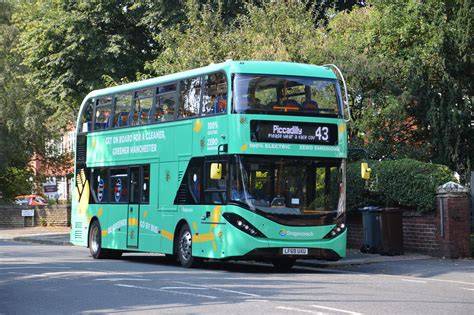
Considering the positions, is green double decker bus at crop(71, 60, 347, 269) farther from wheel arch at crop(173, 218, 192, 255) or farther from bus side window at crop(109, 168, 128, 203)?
bus side window at crop(109, 168, 128, 203)

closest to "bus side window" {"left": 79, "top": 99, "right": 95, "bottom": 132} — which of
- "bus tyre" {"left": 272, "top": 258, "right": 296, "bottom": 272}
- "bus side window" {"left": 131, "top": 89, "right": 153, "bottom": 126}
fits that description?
"bus side window" {"left": 131, "top": 89, "right": 153, "bottom": 126}

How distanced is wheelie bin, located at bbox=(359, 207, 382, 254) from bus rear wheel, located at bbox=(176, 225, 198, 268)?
5.18m

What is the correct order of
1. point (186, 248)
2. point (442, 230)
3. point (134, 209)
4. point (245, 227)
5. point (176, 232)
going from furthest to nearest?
Result: point (134, 209) < point (442, 230) < point (176, 232) < point (186, 248) < point (245, 227)

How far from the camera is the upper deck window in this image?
2014 cm

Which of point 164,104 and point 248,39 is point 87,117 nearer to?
point 164,104

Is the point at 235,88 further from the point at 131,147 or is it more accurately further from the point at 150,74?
the point at 150,74

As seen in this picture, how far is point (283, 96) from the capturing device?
20328mm

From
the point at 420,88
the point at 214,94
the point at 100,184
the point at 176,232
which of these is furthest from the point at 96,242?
the point at 420,88

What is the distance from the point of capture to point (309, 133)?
20406 millimetres

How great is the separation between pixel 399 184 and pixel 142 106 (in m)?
6.74

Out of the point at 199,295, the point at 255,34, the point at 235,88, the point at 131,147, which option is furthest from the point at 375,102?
the point at 199,295

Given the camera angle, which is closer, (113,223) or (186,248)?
(186,248)

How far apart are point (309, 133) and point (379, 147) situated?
31.7 ft

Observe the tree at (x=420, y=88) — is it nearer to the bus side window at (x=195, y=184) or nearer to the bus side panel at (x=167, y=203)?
the bus side panel at (x=167, y=203)
